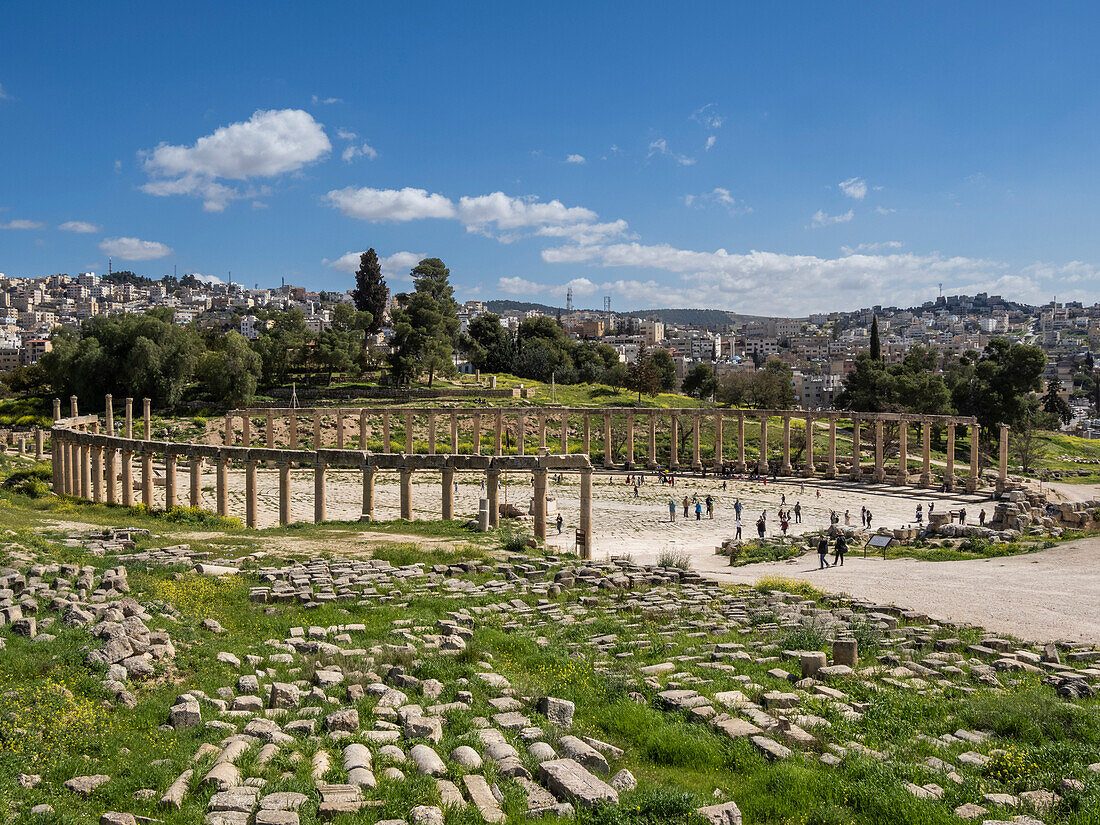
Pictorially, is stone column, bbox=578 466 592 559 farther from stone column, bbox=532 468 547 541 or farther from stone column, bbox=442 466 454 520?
Result: stone column, bbox=442 466 454 520

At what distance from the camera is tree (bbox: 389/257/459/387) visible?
82.4 metres

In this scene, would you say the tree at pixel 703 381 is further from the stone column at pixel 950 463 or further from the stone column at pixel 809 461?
the stone column at pixel 950 463

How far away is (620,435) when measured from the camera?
6844 centimetres

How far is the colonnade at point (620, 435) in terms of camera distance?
181 feet

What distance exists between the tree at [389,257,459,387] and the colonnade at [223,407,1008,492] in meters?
12.5

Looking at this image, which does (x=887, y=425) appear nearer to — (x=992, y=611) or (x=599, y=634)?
(x=992, y=611)

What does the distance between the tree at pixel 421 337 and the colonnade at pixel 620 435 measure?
1247 cm

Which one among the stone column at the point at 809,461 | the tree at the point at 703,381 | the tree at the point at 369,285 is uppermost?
the tree at the point at 369,285

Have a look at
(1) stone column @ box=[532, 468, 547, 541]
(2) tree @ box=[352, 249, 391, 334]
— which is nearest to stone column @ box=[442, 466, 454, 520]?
(1) stone column @ box=[532, 468, 547, 541]

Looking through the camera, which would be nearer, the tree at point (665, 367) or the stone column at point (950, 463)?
the stone column at point (950, 463)

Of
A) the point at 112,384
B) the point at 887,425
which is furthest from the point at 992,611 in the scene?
the point at 112,384

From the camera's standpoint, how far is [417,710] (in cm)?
1081

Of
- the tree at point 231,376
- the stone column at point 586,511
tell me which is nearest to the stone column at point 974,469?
the stone column at point 586,511

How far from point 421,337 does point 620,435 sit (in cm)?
2715
